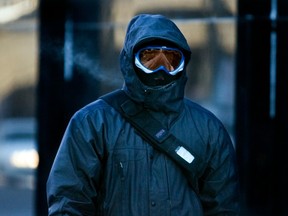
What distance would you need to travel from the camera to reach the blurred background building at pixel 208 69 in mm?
7539

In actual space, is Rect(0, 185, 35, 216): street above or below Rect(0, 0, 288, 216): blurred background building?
below

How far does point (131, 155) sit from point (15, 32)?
5227 mm

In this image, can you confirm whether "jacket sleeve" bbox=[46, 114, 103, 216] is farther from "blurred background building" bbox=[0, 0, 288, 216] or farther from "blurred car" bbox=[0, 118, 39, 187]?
"blurred car" bbox=[0, 118, 39, 187]

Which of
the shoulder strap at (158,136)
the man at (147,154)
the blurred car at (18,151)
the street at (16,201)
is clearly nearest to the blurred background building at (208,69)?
the street at (16,201)

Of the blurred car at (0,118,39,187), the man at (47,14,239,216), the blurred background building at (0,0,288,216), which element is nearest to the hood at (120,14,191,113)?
the man at (47,14,239,216)

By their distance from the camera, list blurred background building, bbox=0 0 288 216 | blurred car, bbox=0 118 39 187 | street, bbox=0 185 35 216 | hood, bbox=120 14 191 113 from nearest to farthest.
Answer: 1. hood, bbox=120 14 191 113
2. blurred background building, bbox=0 0 288 216
3. street, bbox=0 185 35 216
4. blurred car, bbox=0 118 39 187

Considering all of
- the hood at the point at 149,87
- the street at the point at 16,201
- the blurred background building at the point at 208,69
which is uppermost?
the hood at the point at 149,87

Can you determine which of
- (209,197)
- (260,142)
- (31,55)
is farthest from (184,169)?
(31,55)

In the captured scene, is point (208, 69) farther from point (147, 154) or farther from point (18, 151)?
point (147, 154)

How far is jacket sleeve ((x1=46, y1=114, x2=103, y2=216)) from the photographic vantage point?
3768 millimetres

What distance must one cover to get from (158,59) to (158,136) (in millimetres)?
335

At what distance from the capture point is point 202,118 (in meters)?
3.99

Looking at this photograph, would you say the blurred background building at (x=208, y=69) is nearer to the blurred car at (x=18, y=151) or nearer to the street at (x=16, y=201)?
the street at (x=16, y=201)

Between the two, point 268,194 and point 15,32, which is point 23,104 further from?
point 268,194
